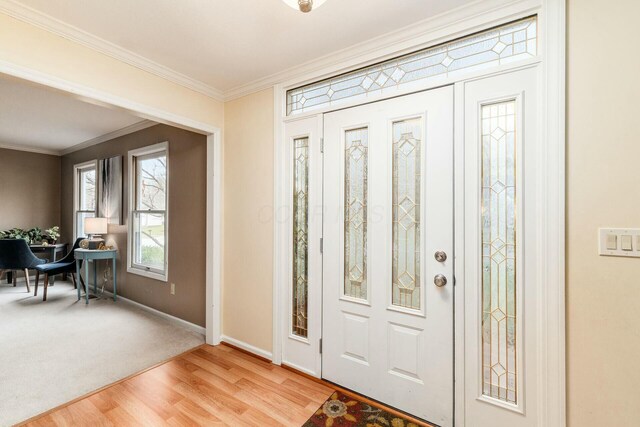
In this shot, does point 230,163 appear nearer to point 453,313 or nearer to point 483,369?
point 453,313

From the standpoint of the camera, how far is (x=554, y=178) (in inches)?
57.3

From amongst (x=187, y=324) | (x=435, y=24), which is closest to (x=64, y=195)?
(x=187, y=324)

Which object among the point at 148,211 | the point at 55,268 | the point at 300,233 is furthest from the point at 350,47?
the point at 55,268

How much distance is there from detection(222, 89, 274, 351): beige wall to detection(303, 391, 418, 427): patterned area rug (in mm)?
845

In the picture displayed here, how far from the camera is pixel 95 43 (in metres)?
2.00

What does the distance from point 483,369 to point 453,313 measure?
337 mm

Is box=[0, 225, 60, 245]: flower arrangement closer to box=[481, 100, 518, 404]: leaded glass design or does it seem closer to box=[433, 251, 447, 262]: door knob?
box=[433, 251, 447, 262]: door knob

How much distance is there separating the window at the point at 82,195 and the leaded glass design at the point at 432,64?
15.9 feet

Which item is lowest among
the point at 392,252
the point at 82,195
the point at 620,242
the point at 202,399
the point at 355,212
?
the point at 202,399

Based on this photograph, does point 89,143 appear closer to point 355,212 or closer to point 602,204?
point 355,212

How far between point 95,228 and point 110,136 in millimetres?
1423

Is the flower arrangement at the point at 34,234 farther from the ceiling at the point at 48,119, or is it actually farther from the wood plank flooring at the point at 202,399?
the wood plank flooring at the point at 202,399

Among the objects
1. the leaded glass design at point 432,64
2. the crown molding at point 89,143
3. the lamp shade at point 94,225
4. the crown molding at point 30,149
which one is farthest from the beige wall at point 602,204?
the crown molding at point 30,149

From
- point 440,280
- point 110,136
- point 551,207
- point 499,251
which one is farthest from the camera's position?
point 110,136
